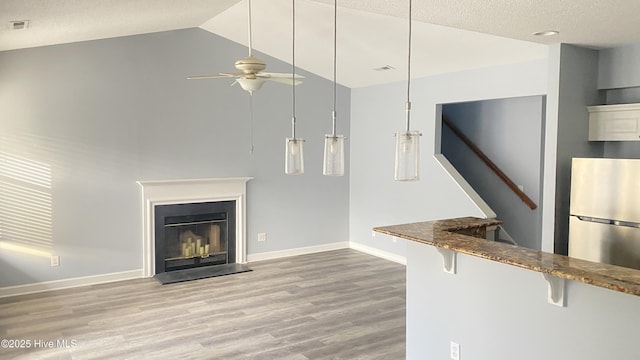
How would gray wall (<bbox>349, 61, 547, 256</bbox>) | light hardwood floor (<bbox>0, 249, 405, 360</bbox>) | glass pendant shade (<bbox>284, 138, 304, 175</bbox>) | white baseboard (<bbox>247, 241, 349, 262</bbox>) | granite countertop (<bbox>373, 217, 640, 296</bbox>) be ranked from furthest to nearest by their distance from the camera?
white baseboard (<bbox>247, 241, 349, 262</bbox>) → gray wall (<bbox>349, 61, 547, 256</bbox>) → light hardwood floor (<bbox>0, 249, 405, 360</bbox>) → glass pendant shade (<bbox>284, 138, 304, 175</bbox>) → granite countertop (<bbox>373, 217, 640, 296</bbox>)

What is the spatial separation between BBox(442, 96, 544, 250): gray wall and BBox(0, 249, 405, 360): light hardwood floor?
181cm

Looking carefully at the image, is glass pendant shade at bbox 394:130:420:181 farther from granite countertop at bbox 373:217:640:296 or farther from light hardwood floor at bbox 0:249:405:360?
light hardwood floor at bbox 0:249:405:360

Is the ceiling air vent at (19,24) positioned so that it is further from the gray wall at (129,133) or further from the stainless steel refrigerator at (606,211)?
the stainless steel refrigerator at (606,211)

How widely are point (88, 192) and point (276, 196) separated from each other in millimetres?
2439

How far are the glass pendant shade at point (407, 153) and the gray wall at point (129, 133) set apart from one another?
435 centimetres

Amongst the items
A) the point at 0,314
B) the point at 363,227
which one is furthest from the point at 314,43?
the point at 0,314

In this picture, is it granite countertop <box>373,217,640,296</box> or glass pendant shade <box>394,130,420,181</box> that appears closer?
granite countertop <box>373,217,640,296</box>

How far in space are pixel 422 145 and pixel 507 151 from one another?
1.25 metres

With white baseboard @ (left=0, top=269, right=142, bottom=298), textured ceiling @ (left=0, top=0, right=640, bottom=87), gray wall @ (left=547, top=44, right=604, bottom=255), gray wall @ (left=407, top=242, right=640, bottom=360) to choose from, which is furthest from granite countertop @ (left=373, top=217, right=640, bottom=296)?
white baseboard @ (left=0, top=269, right=142, bottom=298)

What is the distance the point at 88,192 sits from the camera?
5586 mm

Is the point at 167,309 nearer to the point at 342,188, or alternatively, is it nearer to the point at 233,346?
the point at 233,346

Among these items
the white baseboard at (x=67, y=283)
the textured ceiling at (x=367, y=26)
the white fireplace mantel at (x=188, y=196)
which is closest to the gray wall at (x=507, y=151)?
the textured ceiling at (x=367, y=26)

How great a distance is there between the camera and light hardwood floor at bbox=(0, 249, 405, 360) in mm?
3891

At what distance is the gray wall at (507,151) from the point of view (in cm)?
620
